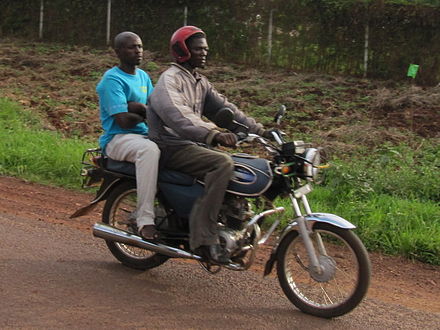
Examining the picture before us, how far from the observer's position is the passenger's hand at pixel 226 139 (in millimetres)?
4258

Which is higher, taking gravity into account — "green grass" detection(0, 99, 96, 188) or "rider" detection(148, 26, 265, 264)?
"rider" detection(148, 26, 265, 264)

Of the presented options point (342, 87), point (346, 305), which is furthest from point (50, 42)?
point (346, 305)

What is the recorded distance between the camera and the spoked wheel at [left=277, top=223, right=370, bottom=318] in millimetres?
4258

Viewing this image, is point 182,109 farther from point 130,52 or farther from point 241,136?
point 130,52

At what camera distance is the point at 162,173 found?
4848 millimetres

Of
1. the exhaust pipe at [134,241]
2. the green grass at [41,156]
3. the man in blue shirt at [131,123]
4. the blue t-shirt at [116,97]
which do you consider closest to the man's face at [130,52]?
the man in blue shirt at [131,123]

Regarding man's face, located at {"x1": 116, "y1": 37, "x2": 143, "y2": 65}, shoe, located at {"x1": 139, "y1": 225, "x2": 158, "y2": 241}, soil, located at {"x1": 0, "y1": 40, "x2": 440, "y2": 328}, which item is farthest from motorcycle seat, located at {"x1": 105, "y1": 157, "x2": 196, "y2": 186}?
soil, located at {"x1": 0, "y1": 40, "x2": 440, "y2": 328}

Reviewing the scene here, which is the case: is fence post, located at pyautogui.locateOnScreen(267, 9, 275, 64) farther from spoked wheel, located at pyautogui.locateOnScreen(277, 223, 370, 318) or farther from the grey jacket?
spoked wheel, located at pyautogui.locateOnScreen(277, 223, 370, 318)

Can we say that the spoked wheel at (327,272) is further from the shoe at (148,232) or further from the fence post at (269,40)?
the fence post at (269,40)

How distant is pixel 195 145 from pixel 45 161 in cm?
459

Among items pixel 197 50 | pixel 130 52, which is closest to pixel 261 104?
pixel 130 52

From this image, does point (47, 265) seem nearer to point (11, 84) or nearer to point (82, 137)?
point (82, 137)

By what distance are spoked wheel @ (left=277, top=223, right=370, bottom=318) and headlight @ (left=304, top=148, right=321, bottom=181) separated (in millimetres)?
363

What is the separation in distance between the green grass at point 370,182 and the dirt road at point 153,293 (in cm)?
32
